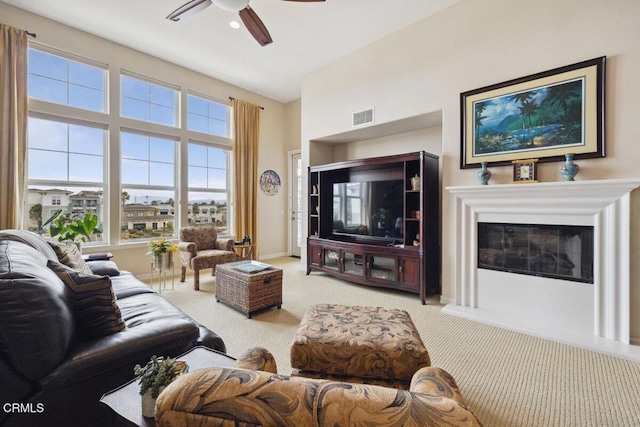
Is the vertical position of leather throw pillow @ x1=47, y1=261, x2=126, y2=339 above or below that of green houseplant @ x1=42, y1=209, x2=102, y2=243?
below

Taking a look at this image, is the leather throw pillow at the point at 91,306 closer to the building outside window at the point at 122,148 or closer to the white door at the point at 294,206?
the building outside window at the point at 122,148

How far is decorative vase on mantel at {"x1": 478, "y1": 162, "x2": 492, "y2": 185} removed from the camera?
2.92 m

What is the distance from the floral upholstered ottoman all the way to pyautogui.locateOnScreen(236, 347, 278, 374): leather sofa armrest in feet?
1.28

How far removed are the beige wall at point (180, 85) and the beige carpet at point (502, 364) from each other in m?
2.60

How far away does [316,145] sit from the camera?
195 inches

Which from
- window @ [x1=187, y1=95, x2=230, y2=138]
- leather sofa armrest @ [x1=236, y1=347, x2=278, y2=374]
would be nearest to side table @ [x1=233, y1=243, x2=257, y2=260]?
window @ [x1=187, y1=95, x2=230, y2=138]

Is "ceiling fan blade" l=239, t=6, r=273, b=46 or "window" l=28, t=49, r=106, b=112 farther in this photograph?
"window" l=28, t=49, r=106, b=112

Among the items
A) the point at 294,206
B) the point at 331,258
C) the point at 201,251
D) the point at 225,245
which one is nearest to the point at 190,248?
the point at 201,251

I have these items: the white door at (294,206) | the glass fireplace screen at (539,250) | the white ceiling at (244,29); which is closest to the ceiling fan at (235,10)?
the white ceiling at (244,29)

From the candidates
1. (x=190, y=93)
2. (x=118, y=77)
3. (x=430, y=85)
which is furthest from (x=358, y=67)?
(x=118, y=77)

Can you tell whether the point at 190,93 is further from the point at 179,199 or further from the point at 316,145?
the point at 316,145

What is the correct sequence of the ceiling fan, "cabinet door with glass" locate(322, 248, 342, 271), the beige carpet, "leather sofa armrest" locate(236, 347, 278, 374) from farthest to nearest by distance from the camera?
"cabinet door with glass" locate(322, 248, 342, 271) < the ceiling fan < the beige carpet < "leather sofa armrest" locate(236, 347, 278, 374)

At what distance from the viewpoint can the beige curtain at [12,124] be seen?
3.22 meters

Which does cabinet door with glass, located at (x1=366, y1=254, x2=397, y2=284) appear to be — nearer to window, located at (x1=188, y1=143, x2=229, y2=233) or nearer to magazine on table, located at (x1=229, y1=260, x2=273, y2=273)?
magazine on table, located at (x1=229, y1=260, x2=273, y2=273)
